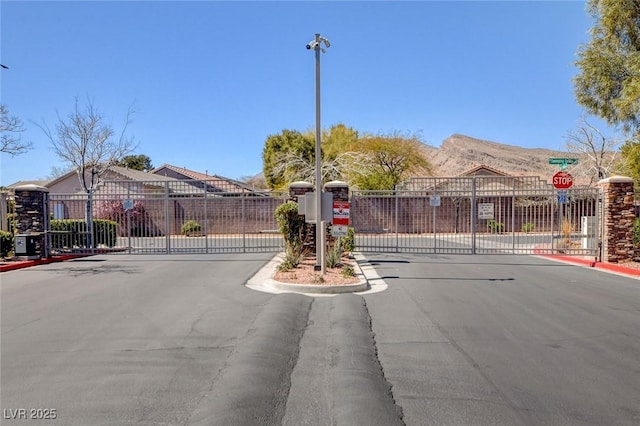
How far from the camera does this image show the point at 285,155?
4325 centimetres

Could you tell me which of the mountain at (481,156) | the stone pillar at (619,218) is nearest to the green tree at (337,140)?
the stone pillar at (619,218)

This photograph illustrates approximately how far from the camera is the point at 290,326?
7133 mm

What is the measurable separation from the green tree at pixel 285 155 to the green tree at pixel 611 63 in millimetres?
24517

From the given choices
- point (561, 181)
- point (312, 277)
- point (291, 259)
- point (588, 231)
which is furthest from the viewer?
point (561, 181)

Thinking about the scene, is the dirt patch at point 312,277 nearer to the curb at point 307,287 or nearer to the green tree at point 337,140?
the curb at point 307,287

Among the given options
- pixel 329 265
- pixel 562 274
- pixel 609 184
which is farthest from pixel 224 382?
pixel 609 184

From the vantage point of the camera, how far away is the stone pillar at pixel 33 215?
1561 cm

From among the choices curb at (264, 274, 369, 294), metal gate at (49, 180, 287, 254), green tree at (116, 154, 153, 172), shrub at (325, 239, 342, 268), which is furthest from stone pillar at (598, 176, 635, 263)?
green tree at (116, 154, 153, 172)

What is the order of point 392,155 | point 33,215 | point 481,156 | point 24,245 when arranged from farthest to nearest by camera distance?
point 481,156
point 392,155
point 33,215
point 24,245

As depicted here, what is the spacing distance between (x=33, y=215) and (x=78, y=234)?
7.93 feet

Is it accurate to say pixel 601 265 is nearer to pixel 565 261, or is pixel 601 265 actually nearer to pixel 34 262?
pixel 565 261

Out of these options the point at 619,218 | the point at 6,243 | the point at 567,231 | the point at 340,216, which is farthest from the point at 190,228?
the point at 619,218

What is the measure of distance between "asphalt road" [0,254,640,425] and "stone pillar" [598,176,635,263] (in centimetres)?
472

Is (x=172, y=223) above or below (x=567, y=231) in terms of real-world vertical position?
above
